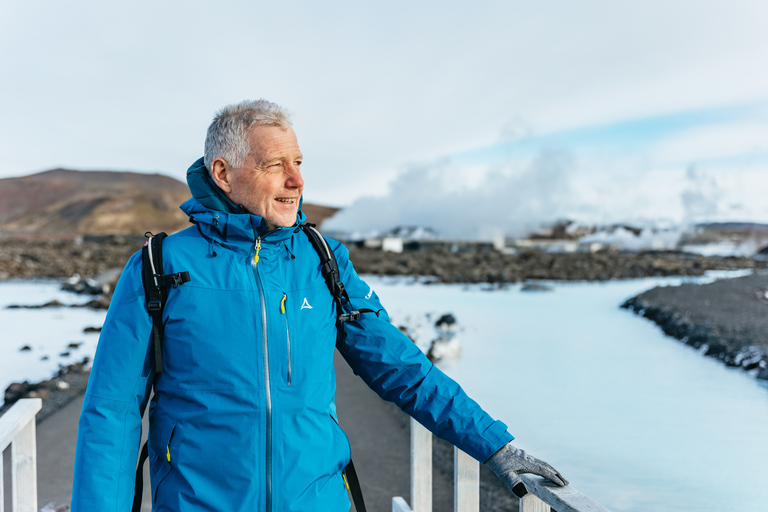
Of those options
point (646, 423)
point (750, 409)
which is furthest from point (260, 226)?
point (750, 409)

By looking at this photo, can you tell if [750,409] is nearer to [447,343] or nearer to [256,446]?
[447,343]

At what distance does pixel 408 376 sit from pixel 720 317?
37.8 feet

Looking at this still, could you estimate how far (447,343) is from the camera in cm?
839

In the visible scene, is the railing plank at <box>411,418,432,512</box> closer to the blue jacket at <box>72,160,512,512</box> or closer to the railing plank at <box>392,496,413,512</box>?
the railing plank at <box>392,496,413,512</box>

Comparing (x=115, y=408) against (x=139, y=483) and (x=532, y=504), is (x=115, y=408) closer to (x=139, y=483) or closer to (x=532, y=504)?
(x=139, y=483)

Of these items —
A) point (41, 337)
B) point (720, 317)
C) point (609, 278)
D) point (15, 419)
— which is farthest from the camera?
point (609, 278)

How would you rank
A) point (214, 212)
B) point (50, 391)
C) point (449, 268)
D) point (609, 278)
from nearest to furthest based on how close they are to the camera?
point (214, 212)
point (50, 391)
point (609, 278)
point (449, 268)

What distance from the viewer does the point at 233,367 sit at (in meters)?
1.12

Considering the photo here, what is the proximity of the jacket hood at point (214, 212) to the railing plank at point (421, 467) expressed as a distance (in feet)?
2.71

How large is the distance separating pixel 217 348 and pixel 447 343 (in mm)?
7511

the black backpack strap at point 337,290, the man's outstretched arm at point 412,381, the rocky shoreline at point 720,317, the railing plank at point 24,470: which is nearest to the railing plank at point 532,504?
the man's outstretched arm at point 412,381

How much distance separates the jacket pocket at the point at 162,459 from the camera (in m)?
1.12

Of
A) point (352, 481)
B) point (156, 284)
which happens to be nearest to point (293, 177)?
point (156, 284)

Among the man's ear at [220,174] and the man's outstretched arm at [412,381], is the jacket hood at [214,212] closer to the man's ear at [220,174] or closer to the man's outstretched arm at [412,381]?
the man's ear at [220,174]
